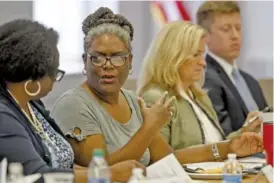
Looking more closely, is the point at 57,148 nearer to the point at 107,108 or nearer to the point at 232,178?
the point at 107,108

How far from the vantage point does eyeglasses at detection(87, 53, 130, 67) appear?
8.49 feet

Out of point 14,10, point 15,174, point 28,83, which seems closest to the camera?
point 15,174

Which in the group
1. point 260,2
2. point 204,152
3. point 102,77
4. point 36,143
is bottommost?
point 204,152

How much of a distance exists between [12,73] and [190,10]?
3.14 m

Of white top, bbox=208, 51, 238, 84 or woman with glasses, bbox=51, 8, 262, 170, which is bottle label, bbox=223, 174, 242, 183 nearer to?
woman with glasses, bbox=51, 8, 262, 170

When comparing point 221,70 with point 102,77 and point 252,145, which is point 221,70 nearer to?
point 252,145

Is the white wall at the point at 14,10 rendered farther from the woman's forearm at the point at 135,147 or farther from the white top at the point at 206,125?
the woman's forearm at the point at 135,147

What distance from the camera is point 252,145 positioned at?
2979mm

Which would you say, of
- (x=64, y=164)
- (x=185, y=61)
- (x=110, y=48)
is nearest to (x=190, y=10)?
(x=185, y=61)

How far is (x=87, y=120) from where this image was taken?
8.36 ft

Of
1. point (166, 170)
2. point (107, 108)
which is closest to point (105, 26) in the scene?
point (107, 108)

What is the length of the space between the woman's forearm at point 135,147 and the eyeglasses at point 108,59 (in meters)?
0.26

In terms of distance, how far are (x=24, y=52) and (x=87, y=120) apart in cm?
46

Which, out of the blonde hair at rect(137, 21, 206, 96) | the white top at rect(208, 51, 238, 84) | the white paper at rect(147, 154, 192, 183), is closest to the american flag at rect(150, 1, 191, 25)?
the white top at rect(208, 51, 238, 84)
